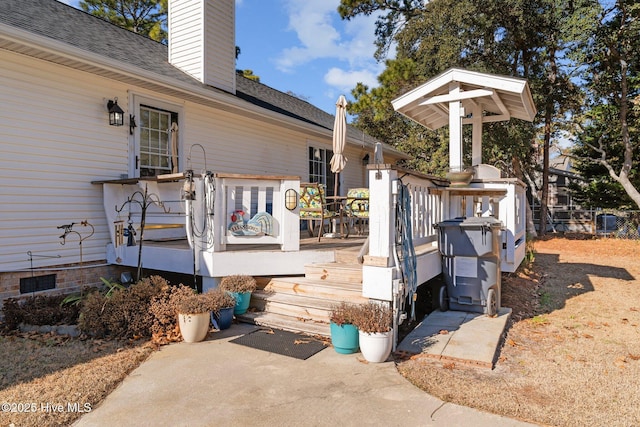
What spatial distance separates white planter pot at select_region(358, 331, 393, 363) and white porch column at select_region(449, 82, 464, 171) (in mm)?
3617

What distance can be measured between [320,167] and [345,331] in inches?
309

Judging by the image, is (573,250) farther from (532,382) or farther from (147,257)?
(147,257)

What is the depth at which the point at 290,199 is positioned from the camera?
4.93 metres

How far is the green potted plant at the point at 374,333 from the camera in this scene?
3465 millimetres

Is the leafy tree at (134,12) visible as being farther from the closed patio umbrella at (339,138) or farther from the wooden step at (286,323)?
the wooden step at (286,323)

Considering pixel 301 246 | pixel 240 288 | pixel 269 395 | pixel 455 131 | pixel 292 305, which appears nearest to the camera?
pixel 269 395

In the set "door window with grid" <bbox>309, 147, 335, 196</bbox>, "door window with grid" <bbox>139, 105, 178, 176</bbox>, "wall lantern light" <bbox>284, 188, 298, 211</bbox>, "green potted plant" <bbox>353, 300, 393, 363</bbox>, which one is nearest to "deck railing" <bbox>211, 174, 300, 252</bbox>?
"wall lantern light" <bbox>284, 188, 298, 211</bbox>

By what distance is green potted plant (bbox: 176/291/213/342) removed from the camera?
4023 mm

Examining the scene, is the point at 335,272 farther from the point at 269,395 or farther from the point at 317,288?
the point at 269,395

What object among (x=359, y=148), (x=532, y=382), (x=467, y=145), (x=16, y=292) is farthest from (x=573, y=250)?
(x=16, y=292)

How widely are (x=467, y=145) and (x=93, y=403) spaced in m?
14.3

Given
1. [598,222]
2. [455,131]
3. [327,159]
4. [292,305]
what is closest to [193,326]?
[292,305]

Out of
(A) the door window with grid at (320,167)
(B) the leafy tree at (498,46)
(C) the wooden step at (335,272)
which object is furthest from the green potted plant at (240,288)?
(B) the leafy tree at (498,46)

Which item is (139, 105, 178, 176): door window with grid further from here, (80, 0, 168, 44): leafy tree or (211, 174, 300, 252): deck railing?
(80, 0, 168, 44): leafy tree
